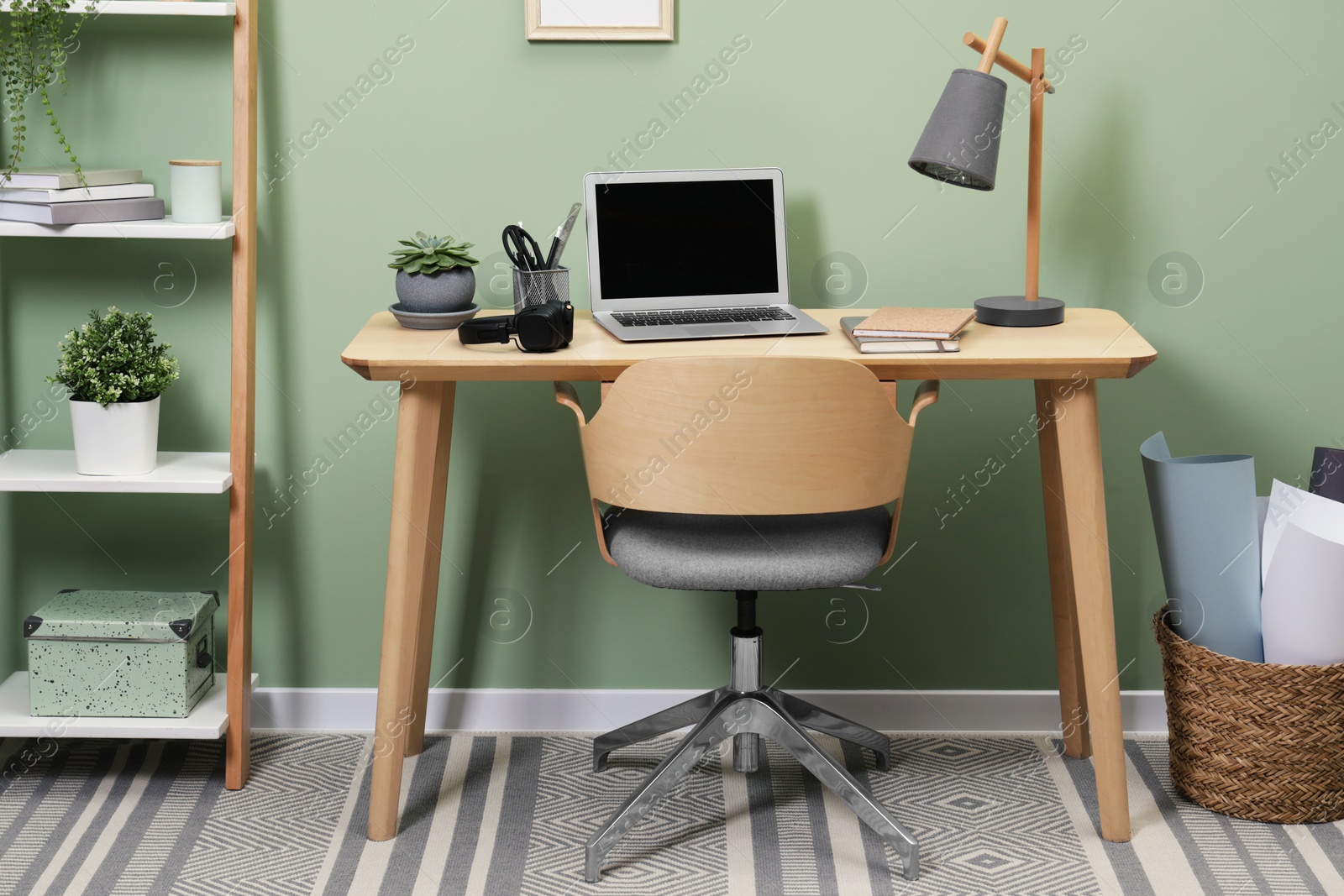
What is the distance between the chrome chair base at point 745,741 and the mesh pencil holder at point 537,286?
0.63m

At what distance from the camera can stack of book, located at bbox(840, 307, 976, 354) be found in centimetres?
171

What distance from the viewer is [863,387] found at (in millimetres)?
1561

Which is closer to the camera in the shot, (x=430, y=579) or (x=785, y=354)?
(x=785, y=354)

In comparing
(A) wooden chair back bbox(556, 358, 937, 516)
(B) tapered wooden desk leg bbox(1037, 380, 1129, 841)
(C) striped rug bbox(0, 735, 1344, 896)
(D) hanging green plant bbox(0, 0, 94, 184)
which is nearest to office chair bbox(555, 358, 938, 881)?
(A) wooden chair back bbox(556, 358, 937, 516)

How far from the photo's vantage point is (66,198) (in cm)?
185

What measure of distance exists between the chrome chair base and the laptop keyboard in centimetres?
51

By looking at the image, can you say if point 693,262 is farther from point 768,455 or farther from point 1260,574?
point 1260,574

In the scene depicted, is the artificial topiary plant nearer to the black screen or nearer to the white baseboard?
the white baseboard

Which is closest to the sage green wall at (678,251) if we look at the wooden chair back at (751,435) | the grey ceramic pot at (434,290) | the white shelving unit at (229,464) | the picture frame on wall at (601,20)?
the picture frame on wall at (601,20)

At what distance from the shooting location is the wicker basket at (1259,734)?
6.01 ft

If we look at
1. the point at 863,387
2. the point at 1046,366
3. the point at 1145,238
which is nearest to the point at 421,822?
the point at 863,387

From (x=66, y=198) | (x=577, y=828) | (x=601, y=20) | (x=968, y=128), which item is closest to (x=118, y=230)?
(x=66, y=198)

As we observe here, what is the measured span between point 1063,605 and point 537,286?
3.57 ft

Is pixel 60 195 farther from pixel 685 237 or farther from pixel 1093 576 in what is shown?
pixel 1093 576
